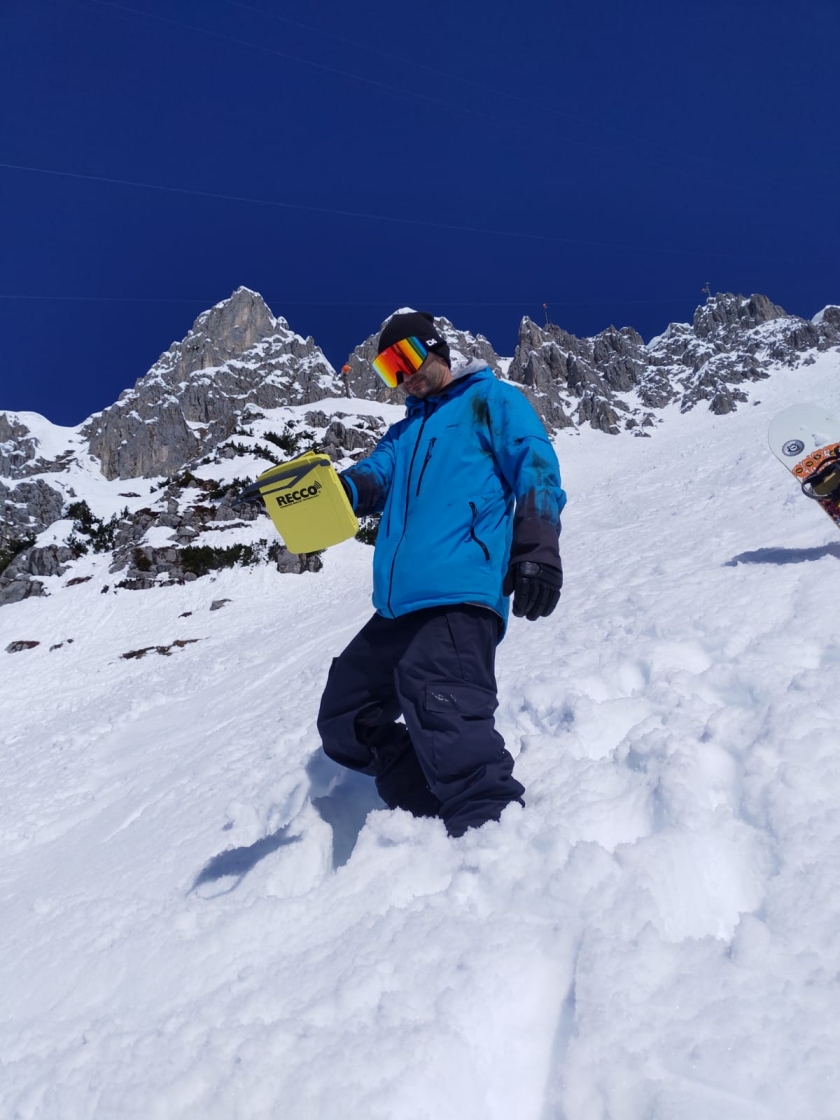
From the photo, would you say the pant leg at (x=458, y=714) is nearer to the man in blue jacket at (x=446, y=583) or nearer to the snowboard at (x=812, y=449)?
the man in blue jacket at (x=446, y=583)

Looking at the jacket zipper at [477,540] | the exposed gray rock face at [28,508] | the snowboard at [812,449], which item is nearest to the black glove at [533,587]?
the jacket zipper at [477,540]

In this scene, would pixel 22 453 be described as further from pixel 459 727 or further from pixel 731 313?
pixel 731 313

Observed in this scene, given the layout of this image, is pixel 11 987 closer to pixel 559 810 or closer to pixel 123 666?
pixel 559 810

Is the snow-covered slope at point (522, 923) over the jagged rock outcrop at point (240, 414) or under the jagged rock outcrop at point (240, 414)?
under

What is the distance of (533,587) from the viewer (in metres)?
2.24

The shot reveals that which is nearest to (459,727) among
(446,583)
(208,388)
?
(446,583)

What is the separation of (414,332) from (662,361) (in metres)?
122

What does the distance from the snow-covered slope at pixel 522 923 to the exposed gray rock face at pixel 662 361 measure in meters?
90.0

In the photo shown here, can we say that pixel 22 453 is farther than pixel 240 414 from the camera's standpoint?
Yes

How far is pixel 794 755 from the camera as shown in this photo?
2.14 m

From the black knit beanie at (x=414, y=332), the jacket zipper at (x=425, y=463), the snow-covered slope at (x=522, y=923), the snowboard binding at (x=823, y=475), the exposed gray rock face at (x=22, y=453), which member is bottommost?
the snow-covered slope at (x=522, y=923)

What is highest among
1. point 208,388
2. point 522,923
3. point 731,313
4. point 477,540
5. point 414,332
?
point 208,388

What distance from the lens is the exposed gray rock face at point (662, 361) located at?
308ft

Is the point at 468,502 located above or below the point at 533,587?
above
